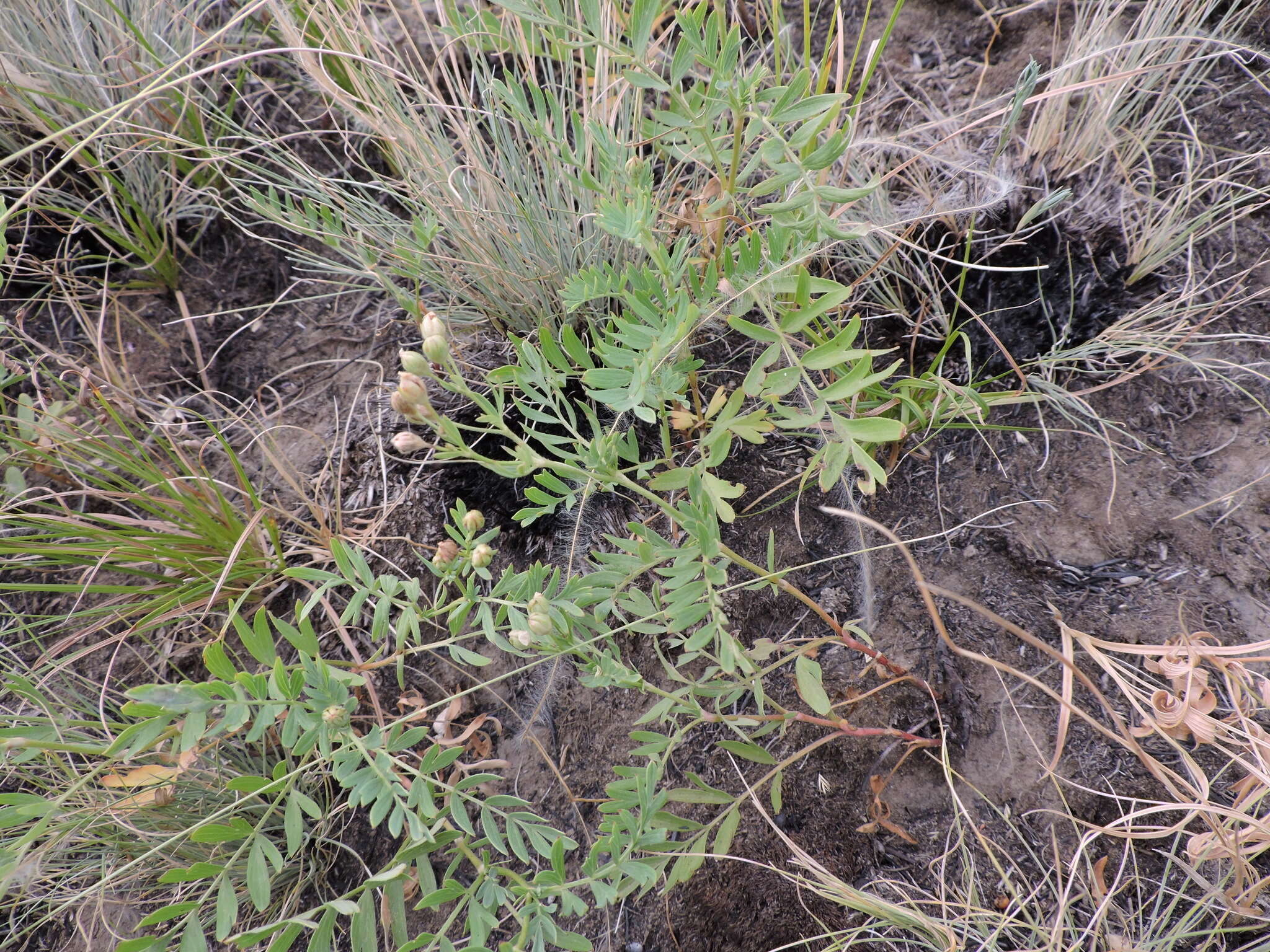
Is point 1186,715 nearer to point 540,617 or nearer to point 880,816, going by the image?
point 880,816

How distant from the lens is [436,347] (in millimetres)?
949

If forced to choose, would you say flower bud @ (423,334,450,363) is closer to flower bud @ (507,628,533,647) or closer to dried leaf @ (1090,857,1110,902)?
flower bud @ (507,628,533,647)

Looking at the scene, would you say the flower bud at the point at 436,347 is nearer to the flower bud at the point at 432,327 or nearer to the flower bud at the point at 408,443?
the flower bud at the point at 432,327

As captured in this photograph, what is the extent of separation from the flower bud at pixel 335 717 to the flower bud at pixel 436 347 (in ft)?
1.52

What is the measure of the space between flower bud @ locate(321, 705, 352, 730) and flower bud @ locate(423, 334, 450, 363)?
0.46 metres

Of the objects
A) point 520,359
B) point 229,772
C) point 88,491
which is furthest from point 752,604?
point 88,491

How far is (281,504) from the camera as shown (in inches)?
64.8

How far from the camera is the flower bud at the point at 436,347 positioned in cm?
94

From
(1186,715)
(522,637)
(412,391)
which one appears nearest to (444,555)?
(522,637)

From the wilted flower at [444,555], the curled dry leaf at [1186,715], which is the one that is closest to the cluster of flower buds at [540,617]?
the wilted flower at [444,555]

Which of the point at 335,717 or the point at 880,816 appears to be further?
the point at 880,816

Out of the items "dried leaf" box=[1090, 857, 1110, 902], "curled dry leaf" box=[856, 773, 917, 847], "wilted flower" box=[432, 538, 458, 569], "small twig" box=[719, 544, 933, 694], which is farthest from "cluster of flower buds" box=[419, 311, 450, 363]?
"dried leaf" box=[1090, 857, 1110, 902]

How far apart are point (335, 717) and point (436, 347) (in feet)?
1.59

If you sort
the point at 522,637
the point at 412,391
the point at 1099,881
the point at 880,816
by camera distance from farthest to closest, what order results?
the point at 880,816 → the point at 1099,881 → the point at 522,637 → the point at 412,391
